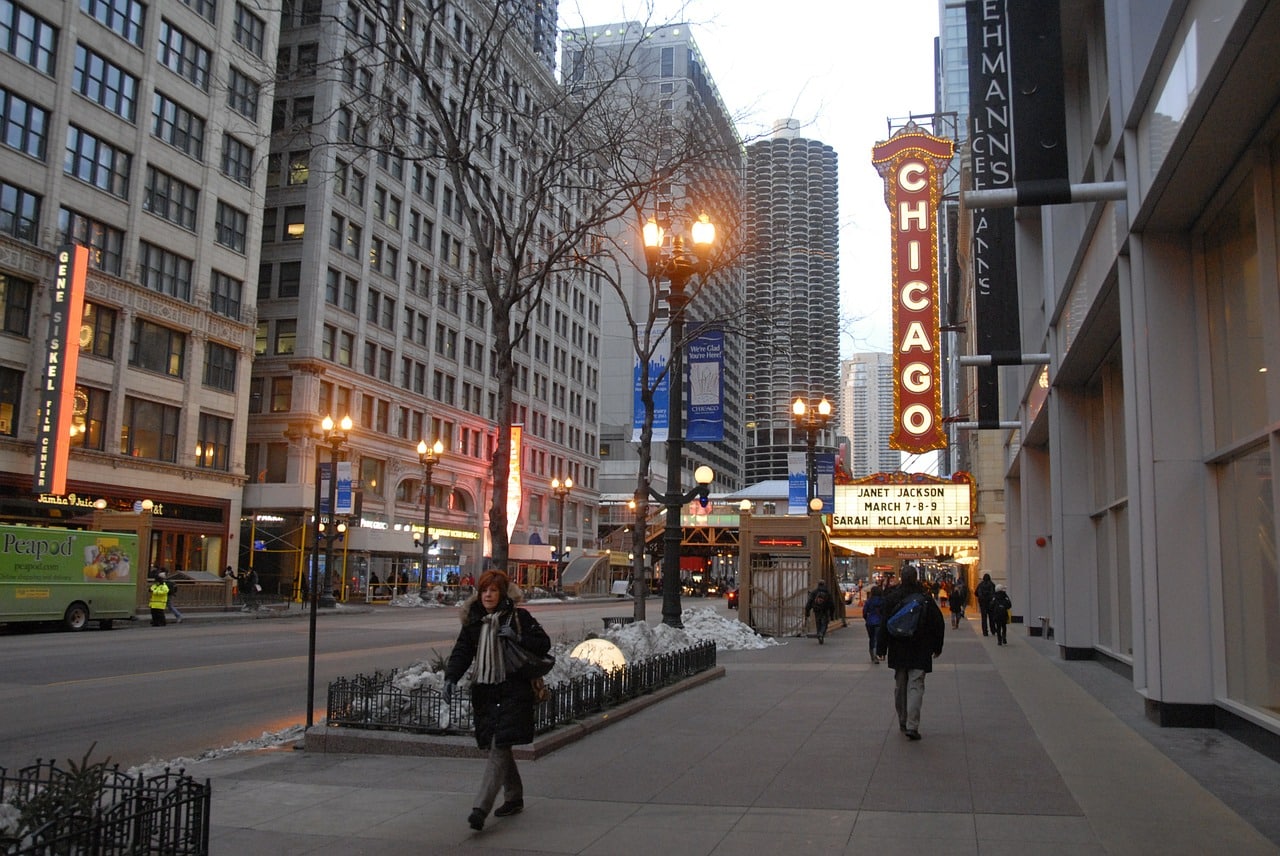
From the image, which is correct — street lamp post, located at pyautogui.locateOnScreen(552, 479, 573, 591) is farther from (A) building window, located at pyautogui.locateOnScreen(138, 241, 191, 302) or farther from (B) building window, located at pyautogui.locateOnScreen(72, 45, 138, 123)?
(B) building window, located at pyautogui.locateOnScreen(72, 45, 138, 123)

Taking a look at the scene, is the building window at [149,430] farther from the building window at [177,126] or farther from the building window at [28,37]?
the building window at [28,37]

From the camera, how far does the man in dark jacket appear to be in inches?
432

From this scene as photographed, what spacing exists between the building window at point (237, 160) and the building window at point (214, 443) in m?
11.4

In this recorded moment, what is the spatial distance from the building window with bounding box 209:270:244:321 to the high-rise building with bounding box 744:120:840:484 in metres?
24.9

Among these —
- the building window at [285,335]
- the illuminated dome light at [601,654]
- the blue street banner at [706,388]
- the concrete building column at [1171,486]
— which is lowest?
the illuminated dome light at [601,654]

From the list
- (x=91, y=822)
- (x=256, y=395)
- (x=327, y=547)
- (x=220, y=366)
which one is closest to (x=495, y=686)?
(x=91, y=822)

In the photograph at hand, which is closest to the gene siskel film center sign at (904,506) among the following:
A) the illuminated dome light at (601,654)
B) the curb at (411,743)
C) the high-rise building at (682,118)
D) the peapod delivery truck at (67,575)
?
the high-rise building at (682,118)

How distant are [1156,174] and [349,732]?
9.51m

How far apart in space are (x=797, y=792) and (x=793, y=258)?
1653 inches

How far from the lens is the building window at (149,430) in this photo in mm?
44719

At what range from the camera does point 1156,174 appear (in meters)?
10.4

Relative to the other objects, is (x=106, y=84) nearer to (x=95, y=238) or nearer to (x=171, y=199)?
(x=171, y=199)

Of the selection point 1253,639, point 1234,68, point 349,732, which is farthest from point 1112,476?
point 349,732

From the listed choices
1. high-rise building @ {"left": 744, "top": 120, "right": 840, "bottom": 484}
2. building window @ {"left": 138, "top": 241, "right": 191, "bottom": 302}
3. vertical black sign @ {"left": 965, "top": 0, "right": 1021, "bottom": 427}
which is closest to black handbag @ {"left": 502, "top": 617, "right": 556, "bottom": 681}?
high-rise building @ {"left": 744, "top": 120, "right": 840, "bottom": 484}
